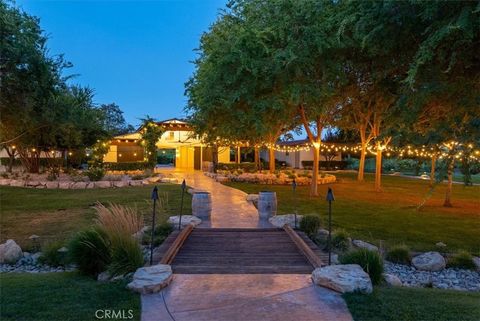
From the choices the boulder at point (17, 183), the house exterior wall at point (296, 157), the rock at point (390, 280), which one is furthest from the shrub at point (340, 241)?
the house exterior wall at point (296, 157)

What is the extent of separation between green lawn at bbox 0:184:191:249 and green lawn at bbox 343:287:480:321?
266 inches

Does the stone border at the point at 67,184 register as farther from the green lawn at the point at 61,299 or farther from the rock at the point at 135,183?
the green lawn at the point at 61,299

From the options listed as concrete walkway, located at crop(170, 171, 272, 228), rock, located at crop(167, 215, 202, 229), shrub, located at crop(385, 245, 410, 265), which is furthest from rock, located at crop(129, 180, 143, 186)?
shrub, located at crop(385, 245, 410, 265)

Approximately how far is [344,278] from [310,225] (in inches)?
175

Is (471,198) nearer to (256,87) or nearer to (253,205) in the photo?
(253,205)

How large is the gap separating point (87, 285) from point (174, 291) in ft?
3.98

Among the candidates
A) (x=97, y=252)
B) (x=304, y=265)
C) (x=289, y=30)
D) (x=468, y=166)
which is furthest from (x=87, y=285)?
(x=289, y=30)

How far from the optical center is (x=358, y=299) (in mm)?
5129

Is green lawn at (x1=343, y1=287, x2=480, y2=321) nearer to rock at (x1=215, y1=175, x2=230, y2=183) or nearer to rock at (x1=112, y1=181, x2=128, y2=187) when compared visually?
rock at (x1=112, y1=181, x2=128, y2=187)

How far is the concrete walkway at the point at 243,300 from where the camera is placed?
4.63 m

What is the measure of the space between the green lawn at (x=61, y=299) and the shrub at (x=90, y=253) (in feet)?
0.99

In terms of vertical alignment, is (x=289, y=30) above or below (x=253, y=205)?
above

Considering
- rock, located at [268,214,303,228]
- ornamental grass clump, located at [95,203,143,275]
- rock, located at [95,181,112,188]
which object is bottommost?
rock, located at [95,181,112,188]

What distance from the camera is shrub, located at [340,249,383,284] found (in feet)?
20.2
